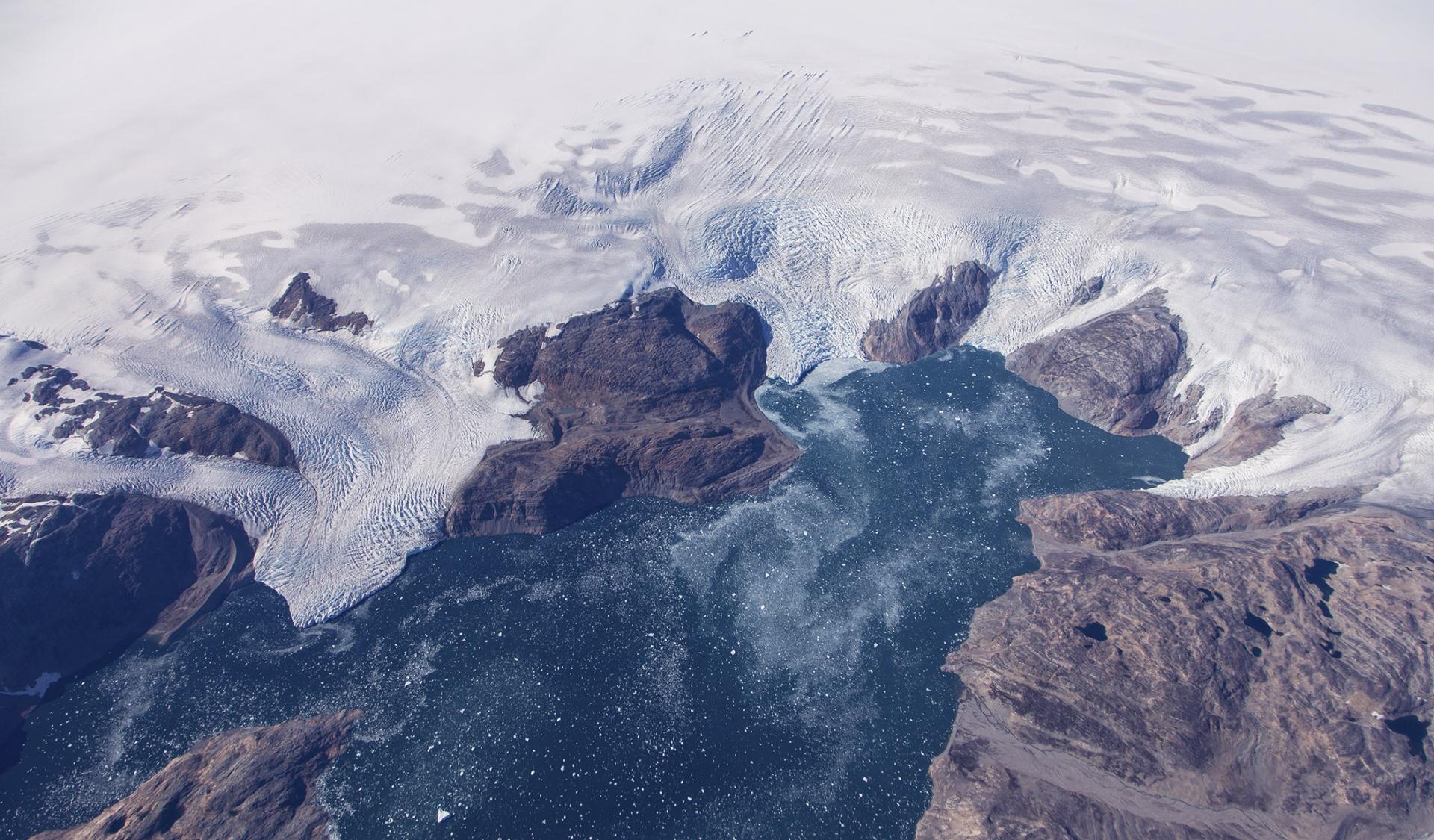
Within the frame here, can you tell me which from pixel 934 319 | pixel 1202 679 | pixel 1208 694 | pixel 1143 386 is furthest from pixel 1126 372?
pixel 1208 694

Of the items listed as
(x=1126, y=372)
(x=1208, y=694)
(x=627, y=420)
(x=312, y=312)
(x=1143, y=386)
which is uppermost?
(x=312, y=312)

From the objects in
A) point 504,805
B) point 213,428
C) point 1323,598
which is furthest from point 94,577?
point 1323,598

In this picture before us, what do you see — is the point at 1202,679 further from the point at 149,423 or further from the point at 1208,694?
the point at 149,423

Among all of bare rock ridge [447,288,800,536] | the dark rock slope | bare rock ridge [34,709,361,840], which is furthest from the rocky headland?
bare rock ridge [34,709,361,840]

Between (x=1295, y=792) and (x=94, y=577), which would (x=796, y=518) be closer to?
(x=1295, y=792)

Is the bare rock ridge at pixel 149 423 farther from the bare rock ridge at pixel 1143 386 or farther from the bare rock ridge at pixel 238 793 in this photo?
→ the bare rock ridge at pixel 1143 386

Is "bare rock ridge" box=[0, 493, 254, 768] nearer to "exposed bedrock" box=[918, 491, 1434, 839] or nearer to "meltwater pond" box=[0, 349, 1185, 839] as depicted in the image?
"meltwater pond" box=[0, 349, 1185, 839]
